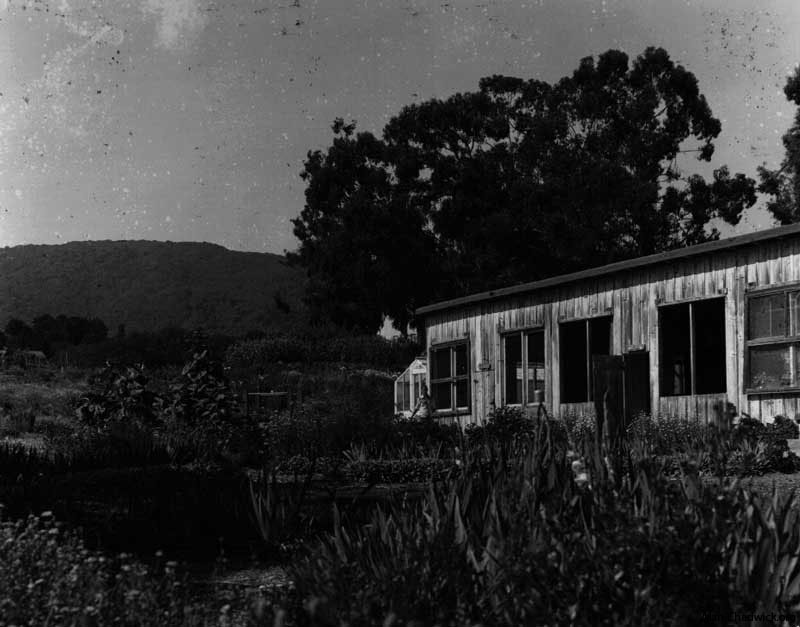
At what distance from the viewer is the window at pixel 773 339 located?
13562 mm

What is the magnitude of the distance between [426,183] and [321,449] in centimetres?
2221

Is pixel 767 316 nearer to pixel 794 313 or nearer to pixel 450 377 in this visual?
pixel 794 313

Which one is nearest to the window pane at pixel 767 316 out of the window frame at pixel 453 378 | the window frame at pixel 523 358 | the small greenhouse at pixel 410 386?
the window frame at pixel 523 358

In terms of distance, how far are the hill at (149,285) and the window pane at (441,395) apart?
46.4m

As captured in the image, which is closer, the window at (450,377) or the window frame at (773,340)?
the window frame at (773,340)

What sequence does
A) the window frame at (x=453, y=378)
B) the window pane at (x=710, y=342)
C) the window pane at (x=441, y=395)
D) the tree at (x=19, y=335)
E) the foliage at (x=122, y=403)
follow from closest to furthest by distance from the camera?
the foliage at (x=122, y=403) → the window pane at (x=710, y=342) → the window frame at (x=453, y=378) → the window pane at (x=441, y=395) → the tree at (x=19, y=335)

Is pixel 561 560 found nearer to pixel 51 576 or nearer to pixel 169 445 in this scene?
pixel 51 576

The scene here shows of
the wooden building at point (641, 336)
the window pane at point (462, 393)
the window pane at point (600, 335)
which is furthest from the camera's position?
the window pane at point (462, 393)

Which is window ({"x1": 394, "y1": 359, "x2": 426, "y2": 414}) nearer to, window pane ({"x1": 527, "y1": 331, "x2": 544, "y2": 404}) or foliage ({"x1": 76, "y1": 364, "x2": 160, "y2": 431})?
window pane ({"x1": 527, "y1": 331, "x2": 544, "y2": 404})

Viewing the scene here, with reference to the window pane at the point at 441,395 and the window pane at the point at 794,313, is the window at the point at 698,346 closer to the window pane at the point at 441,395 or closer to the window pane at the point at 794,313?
the window pane at the point at 441,395

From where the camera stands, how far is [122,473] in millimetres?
11242

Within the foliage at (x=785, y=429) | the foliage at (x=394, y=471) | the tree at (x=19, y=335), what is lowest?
the foliage at (x=394, y=471)

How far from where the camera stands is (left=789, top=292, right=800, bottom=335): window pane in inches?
531

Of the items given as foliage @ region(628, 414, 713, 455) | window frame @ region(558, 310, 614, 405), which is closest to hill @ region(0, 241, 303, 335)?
window frame @ region(558, 310, 614, 405)
